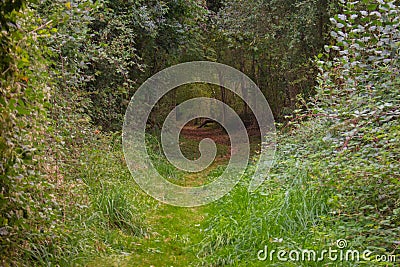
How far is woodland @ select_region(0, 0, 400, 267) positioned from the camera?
101 inches

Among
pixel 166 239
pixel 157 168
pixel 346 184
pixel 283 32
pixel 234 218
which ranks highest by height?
pixel 283 32

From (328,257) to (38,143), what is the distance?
2312 millimetres

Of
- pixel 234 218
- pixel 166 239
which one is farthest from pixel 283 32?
pixel 166 239

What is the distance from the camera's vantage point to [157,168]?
7.41 m

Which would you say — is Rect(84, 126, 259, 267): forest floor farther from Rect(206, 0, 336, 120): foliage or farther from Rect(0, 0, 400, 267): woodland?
Rect(206, 0, 336, 120): foliage

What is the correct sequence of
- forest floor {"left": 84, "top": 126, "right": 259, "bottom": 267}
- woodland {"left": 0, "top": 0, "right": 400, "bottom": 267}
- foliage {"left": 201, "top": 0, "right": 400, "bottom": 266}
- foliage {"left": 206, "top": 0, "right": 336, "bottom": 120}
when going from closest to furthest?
woodland {"left": 0, "top": 0, "right": 400, "bottom": 267}
foliage {"left": 201, "top": 0, "right": 400, "bottom": 266}
forest floor {"left": 84, "top": 126, "right": 259, "bottom": 267}
foliage {"left": 206, "top": 0, "right": 336, "bottom": 120}

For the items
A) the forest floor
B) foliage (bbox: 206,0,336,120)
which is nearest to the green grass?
the forest floor

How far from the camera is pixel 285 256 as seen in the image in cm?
322

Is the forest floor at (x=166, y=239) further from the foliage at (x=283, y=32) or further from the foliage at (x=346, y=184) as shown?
the foliage at (x=283, y=32)

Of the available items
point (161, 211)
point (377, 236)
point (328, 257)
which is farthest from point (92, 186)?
point (377, 236)

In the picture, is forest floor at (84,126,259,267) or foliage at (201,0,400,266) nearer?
foliage at (201,0,400,266)

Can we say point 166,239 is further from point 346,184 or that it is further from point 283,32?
point 283,32

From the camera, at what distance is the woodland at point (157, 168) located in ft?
8.45

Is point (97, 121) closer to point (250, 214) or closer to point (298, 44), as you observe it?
point (250, 214)
